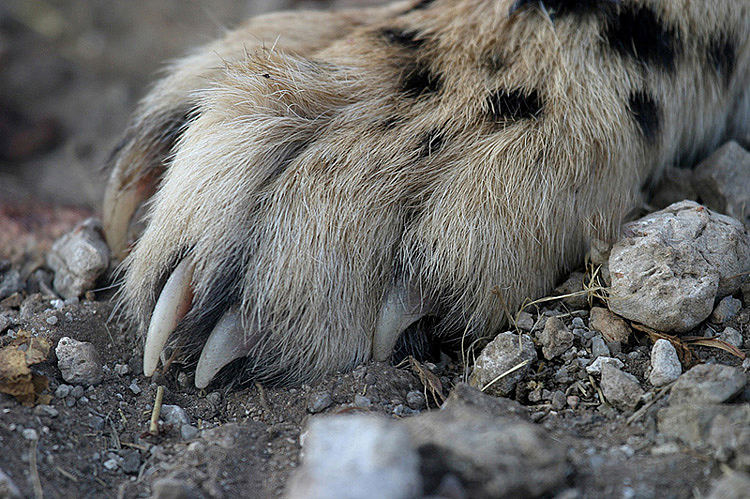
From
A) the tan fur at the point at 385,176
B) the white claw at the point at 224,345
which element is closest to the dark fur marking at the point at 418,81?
the tan fur at the point at 385,176

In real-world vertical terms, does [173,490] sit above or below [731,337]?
above

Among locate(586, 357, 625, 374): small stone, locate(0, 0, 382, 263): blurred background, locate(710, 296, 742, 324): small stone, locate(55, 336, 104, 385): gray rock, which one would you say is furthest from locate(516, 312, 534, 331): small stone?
locate(0, 0, 382, 263): blurred background

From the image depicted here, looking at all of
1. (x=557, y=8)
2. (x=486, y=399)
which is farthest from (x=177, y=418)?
(x=557, y=8)

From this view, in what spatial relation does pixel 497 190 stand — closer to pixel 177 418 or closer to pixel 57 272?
pixel 177 418

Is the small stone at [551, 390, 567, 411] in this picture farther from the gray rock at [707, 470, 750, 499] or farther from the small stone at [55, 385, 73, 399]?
the small stone at [55, 385, 73, 399]

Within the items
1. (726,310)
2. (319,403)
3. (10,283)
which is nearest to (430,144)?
(319,403)

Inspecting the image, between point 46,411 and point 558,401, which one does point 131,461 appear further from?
point 558,401
